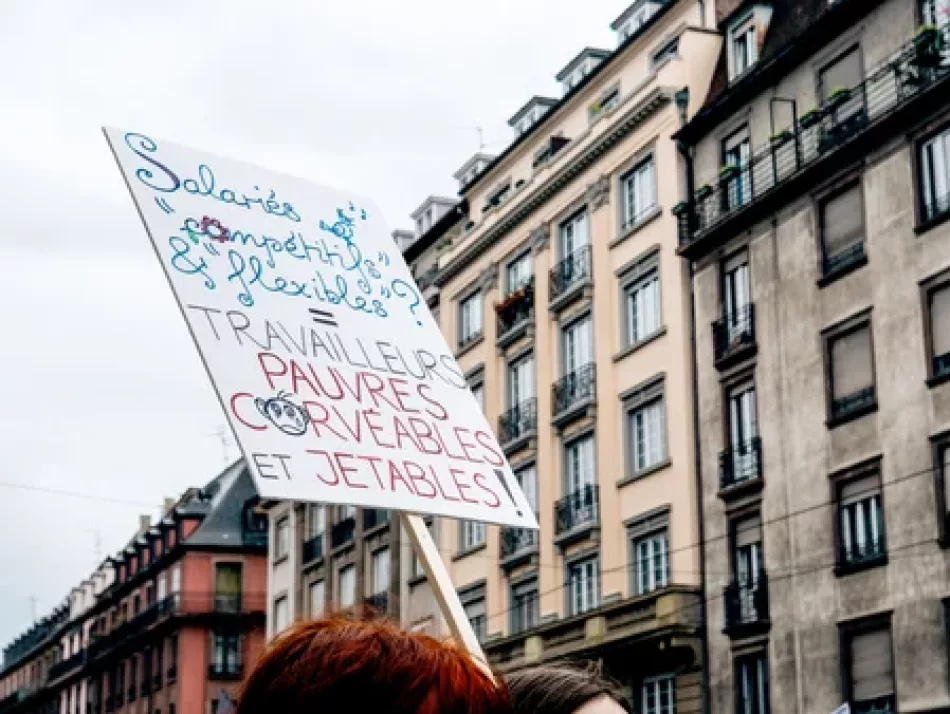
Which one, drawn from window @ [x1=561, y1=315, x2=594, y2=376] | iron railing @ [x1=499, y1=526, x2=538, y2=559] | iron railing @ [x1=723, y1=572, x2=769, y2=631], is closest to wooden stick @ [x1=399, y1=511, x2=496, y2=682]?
iron railing @ [x1=723, y1=572, x2=769, y2=631]

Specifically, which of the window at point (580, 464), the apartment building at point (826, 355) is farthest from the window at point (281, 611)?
the apartment building at point (826, 355)

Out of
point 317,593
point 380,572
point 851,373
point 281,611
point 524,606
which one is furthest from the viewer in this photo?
point 281,611

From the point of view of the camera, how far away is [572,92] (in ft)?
128

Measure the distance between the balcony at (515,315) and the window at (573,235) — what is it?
1.44 m

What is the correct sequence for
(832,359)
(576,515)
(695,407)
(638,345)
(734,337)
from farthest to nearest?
1. (576,515)
2. (638,345)
3. (695,407)
4. (734,337)
5. (832,359)

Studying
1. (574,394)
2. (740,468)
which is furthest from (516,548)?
(740,468)

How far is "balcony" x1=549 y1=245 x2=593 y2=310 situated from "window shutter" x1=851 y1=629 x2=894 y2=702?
38.4 ft

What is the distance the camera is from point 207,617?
6675cm

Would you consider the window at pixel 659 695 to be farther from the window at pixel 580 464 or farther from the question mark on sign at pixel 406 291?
the question mark on sign at pixel 406 291

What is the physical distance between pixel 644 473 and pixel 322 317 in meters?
27.9

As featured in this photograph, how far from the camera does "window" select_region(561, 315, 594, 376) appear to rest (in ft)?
123

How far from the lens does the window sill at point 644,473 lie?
33.7 meters

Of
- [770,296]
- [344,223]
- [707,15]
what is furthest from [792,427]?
[344,223]

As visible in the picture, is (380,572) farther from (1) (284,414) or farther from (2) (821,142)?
(1) (284,414)
